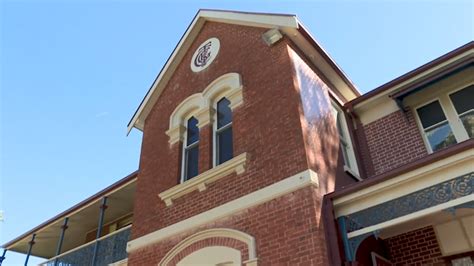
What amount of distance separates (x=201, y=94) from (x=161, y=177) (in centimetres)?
233

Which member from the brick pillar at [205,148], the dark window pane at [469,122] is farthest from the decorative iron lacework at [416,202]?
the brick pillar at [205,148]

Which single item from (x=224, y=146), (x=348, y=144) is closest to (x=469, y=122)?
(x=348, y=144)

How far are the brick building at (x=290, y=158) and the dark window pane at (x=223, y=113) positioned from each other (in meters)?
0.04

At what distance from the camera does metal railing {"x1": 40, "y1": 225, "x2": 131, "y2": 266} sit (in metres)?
11.4

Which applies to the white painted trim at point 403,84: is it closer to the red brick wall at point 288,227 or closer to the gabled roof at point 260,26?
the gabled roof at point 260,26

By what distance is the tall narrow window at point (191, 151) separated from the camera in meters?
9.49

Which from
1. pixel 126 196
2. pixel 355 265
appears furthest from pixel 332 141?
pixel 126 196

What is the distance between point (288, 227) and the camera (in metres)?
6.40

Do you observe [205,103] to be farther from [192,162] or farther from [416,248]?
[416,248]

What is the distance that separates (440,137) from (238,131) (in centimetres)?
440

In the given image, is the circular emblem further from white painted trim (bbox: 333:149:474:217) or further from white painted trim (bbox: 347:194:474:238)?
white painted trim (bbox: 347:194:474:238)

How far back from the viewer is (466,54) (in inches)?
330

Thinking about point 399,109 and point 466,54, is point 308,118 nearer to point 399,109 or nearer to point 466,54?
point 399,109

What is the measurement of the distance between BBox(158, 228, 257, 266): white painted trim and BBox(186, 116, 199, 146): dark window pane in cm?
286
